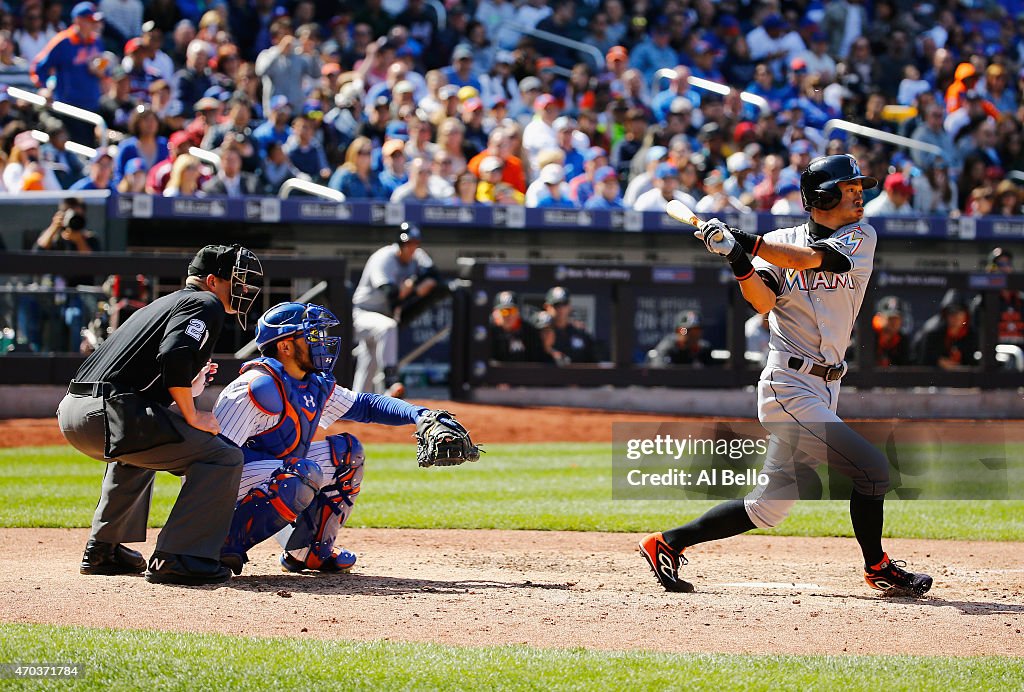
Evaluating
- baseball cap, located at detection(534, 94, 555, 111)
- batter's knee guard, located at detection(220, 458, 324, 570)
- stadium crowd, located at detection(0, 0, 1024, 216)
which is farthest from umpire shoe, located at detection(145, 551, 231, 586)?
baseball cap, located at detection(534, 94, 555, 111)

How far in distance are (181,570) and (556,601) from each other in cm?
153

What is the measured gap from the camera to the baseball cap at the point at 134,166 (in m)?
13.5

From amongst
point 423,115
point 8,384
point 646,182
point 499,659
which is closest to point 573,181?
point 646,182

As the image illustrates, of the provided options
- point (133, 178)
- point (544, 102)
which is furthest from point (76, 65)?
point (544, 102)

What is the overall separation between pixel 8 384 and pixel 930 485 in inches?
321

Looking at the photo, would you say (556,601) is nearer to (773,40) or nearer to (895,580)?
(895,580)

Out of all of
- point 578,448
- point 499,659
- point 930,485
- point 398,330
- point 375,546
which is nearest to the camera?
point 499,659

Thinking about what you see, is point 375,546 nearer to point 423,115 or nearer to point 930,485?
point 930,485

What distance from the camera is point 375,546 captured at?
23.8 ft

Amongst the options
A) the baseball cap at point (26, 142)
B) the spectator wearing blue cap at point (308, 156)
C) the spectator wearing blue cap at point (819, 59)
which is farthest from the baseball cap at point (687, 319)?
the spectator wearing blue cap at point (819, 59)

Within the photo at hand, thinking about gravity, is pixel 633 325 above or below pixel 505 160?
below

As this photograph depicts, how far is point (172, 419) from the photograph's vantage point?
540 cm

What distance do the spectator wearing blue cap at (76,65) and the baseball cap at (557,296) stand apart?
5.53 m

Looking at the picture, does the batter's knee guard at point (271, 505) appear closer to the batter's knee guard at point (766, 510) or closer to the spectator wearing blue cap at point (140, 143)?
the batter's knee guard at point (766, 510)
